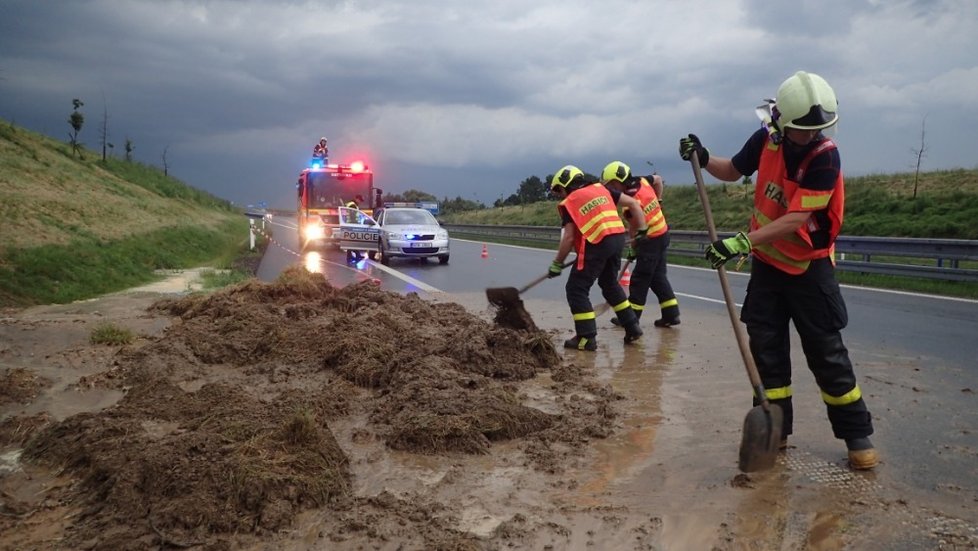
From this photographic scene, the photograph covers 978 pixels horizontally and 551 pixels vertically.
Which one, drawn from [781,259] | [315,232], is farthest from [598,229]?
[315,232]

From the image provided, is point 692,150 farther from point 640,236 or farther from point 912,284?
point 912,284

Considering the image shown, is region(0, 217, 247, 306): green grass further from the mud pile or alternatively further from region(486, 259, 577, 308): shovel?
region(486, 259, 577, 308): shovel

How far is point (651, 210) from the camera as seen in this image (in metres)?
8.81

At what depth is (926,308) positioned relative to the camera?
10.4 metres

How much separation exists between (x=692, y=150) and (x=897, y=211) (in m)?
20.5

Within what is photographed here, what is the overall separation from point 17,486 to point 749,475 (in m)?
4.04

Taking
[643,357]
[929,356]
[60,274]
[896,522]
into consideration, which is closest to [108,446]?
[896,522]

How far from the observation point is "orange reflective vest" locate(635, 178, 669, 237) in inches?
345

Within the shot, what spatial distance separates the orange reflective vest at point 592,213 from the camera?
298 inches

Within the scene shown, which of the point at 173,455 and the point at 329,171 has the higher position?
the point at 329,171

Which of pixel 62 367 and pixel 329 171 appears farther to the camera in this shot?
pixel 329 171

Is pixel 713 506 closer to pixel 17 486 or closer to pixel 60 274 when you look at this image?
pixel 17 486

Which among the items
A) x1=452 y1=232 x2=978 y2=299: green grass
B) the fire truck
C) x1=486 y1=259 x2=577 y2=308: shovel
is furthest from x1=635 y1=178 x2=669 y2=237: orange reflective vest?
the fire truck

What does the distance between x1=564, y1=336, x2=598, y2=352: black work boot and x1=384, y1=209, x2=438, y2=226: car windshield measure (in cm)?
1238
